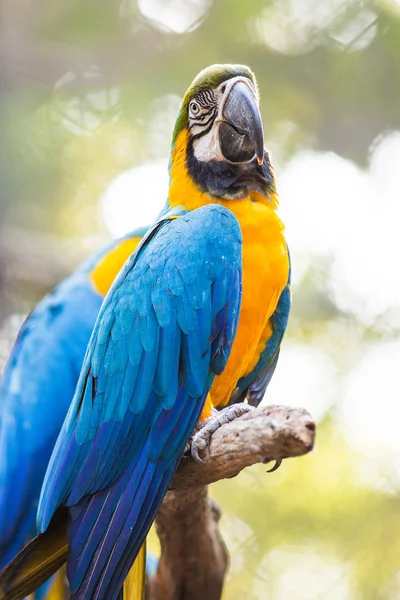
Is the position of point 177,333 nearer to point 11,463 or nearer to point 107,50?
point 11,463

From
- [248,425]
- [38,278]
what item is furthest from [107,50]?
[248,425]

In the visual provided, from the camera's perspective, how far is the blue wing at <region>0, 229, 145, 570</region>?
2.30 meters

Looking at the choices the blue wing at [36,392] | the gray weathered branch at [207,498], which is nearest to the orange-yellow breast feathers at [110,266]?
the blue wing at [36,392]

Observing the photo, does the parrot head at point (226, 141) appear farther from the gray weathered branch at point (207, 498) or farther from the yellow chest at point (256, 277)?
the gray weathered branch at point (207, 498)

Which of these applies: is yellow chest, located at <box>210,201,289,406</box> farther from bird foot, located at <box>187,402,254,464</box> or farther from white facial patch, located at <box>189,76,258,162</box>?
bird foot, located at <box>187,402,254,464</box>

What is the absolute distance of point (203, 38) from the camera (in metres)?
4.00

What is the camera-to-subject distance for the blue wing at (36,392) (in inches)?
90.6

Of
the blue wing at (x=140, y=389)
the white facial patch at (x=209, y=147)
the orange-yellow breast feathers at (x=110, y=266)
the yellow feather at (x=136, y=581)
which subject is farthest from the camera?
the orange-yellow breast feathers at (x=110, y=266)

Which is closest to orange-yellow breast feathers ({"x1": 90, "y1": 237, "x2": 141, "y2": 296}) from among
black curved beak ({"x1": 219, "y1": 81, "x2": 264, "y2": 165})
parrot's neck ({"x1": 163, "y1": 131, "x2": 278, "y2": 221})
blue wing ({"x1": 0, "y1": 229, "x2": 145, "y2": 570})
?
blue wing ({"x1": 0, "y1": 229, "x2": 145, "y2": 570})

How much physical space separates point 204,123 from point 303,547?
2399 mm

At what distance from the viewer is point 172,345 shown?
6.21 feet

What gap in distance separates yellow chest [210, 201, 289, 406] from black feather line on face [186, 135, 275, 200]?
50mm

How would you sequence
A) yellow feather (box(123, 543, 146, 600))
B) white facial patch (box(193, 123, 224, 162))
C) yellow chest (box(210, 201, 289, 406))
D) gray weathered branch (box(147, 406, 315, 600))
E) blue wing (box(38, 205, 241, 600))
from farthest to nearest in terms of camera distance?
white facial patch (box(193, 123, 224, 162)) → yellow chest (box(210, 201, 289, 406)) → yellow feather (box(123, 543, 146, 600)) → blue wing (box(38, 205, 241, 600)) → gray weathered branch (box(147, 406, 315, 600))

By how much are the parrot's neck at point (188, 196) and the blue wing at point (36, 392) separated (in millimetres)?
629
